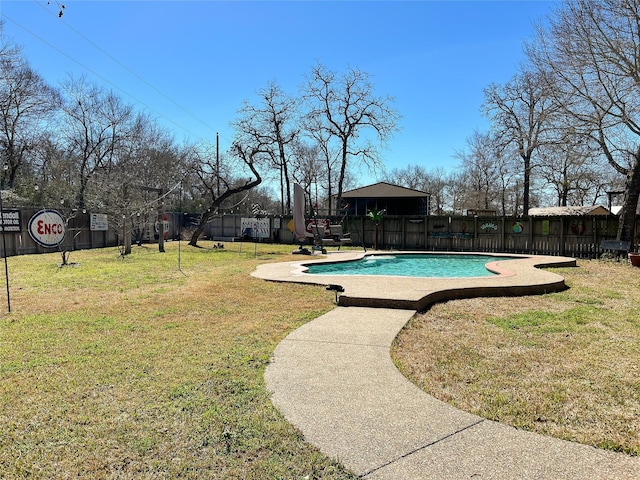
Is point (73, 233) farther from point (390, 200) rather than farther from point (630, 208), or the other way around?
point (630, 208)

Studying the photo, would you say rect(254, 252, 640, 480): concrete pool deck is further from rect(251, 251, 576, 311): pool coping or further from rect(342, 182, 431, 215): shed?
rect(342, 182, 431, 215): shed

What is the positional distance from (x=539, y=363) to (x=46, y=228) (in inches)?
398

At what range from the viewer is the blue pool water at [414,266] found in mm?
10766

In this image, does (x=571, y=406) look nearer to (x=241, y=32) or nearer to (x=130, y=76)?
(x=241, y=32)

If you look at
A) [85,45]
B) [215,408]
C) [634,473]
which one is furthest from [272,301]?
[85,45]

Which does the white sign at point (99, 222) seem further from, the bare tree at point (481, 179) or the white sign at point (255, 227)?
the bare tree at point (481, 179)

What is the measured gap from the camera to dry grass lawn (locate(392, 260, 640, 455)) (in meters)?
2.55

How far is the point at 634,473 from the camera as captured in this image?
193 cm

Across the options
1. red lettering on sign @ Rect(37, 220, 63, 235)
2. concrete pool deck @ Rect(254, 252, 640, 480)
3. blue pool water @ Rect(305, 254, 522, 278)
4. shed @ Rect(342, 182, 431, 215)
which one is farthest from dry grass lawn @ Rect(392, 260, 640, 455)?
shed @ Rect(342, 182, 431, 215)

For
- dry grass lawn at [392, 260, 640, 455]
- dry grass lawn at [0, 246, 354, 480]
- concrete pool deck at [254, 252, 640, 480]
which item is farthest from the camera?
dry grass lawn at [392, 260, 640, 455]

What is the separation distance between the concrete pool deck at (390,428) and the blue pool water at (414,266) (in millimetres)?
6591

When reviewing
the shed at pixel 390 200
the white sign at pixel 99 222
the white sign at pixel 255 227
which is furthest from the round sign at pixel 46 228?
the shed at pixel 390 200

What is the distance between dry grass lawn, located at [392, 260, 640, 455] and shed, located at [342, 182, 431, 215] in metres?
21.2

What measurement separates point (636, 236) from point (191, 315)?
1468 cm
